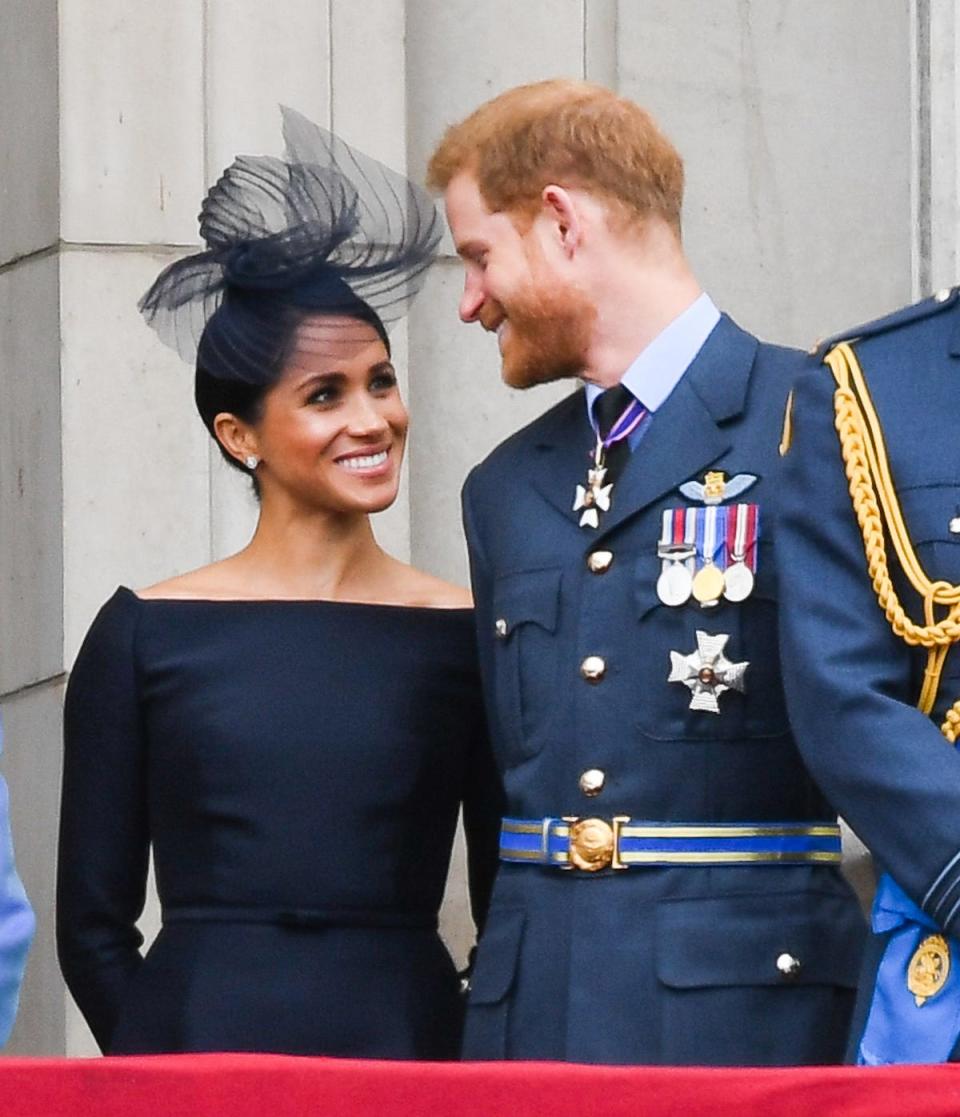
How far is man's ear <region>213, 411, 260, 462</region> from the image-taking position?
4875mm

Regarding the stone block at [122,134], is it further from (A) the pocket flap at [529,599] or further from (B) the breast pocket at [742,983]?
(B) the breast pocket at [742,983]

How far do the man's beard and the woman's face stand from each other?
343 mm

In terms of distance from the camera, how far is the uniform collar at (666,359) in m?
4.46

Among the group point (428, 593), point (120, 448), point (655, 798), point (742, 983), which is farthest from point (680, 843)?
point (120, 448)

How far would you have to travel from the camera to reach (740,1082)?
3.19m

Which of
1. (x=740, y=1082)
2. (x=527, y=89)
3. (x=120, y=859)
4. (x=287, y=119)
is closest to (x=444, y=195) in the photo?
(x=527, y=89)

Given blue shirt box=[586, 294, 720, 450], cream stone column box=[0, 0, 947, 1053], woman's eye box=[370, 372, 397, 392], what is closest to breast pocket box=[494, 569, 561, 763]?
blue shirt box=[586, 294, 720, 450]

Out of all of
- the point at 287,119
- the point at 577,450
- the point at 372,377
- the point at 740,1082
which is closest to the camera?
the point at 740,1082

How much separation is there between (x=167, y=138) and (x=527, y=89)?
52.0 inches

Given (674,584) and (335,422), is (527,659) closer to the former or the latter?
(674,584)

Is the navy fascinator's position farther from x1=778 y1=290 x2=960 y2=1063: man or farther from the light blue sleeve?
the light blue sleeve

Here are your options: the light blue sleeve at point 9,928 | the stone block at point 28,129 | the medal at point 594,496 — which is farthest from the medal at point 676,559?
the stone block at point 28,129

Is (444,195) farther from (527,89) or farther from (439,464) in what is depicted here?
(439,464)

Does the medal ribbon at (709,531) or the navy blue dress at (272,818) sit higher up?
the medal ribbon at (709,531)
